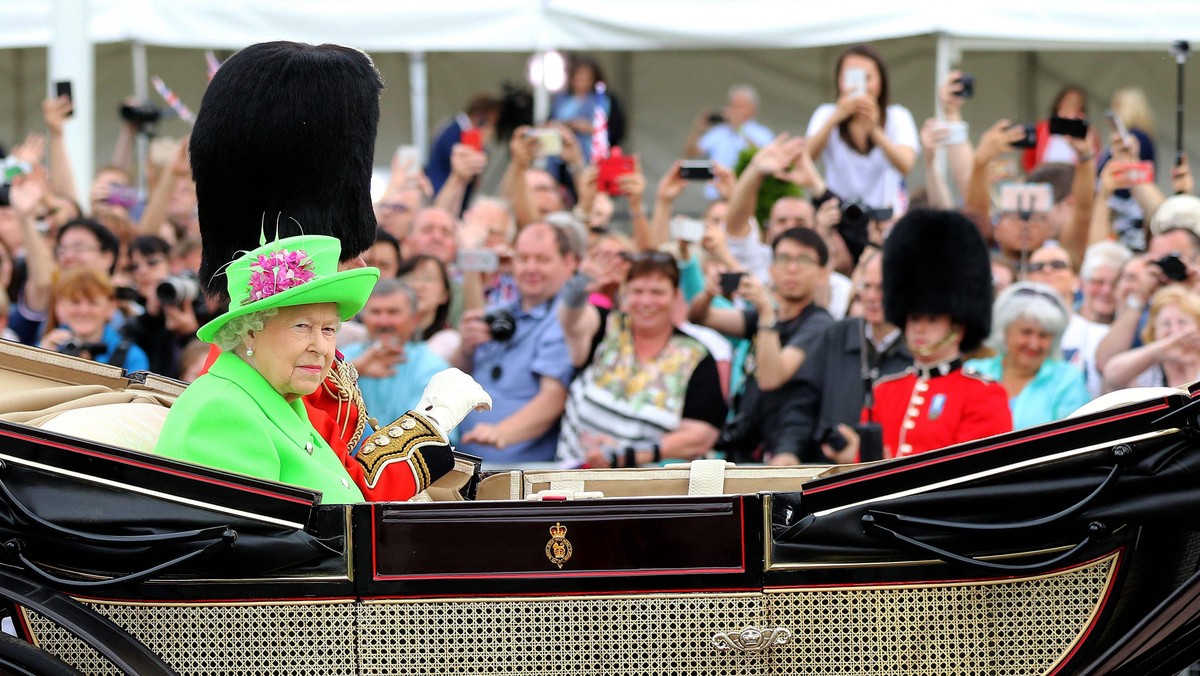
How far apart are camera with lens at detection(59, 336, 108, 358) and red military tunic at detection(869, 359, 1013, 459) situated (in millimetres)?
3085

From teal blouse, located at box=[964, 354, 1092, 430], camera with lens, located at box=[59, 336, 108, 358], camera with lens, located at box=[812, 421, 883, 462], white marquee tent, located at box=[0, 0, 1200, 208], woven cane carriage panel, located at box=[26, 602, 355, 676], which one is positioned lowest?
woven cane carriage panel, located at box=[26, 602, 355, 676]

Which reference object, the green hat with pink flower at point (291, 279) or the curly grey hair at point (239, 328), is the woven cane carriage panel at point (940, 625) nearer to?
the green hat with pink flower at point (291, 279)

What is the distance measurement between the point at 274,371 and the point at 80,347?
3349mm

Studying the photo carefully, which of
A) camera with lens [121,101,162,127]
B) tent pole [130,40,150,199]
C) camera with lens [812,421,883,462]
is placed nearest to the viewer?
camera with lens [812,421,883,462]

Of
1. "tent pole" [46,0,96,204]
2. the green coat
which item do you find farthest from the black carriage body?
"tent pole" [46,0,96,204]

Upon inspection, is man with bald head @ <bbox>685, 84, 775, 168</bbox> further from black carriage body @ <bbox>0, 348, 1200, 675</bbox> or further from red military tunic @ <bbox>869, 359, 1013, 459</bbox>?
black carriage body @ <bbox>0, 348, 1200, 675</bbox>

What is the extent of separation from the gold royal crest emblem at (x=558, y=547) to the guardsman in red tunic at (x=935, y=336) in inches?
88.7

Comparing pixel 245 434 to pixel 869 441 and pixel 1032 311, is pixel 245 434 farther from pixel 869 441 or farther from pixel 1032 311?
pixel 1032 311

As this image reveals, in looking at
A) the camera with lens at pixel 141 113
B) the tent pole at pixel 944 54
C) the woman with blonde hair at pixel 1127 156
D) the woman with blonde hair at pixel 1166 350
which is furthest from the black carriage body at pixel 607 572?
the camera with lens at pixel 141 113

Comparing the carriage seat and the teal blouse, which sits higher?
the carriage seat

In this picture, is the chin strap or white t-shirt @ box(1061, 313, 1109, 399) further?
white t-shirt @ box(1061, 313, 1109, 399)

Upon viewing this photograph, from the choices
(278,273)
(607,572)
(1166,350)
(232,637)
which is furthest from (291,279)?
(1166,350)

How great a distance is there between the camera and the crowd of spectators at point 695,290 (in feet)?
19.0

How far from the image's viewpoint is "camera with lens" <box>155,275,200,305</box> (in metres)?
6.35
